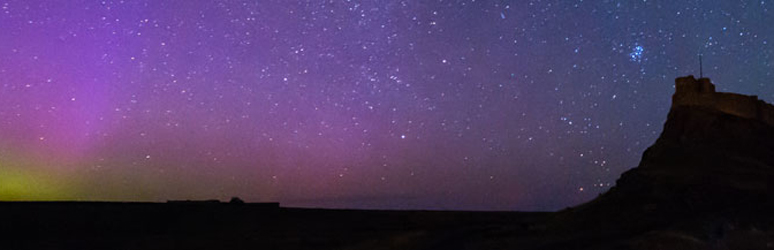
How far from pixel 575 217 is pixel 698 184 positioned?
6.01 m

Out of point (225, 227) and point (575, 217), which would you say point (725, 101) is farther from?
point (225, 227)

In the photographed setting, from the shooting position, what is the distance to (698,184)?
31.7 meters

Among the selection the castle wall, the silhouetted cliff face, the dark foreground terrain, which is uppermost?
the castle wall

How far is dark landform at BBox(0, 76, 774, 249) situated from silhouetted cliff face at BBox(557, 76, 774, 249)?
0.21ft

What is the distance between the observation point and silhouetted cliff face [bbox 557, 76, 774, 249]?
2330 cm

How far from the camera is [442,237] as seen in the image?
26047 millimetres

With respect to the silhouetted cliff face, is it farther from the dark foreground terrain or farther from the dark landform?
the dark foreground terrain

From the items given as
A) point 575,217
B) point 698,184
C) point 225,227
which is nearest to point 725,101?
point 698,184

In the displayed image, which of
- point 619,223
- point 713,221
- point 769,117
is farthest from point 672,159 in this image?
point 713,221

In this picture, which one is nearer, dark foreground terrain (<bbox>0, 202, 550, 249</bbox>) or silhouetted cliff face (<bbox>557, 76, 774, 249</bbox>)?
silhouetted cliff face (<bbox>557, 76, 774, 249</bbox>)

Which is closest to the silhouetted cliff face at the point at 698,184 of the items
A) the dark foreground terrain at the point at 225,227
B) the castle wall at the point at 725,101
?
the castle wall at the point at 725,101

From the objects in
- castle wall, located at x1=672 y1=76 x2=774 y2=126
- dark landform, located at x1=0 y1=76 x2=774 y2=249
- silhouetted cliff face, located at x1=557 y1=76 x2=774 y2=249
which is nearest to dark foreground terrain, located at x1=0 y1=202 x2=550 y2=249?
dark landform, located at x1=0 y1=76 x2=774 y2=249

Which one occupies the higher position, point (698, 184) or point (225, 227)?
point (698, 184)

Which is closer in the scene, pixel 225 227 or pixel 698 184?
pixel 225 227
